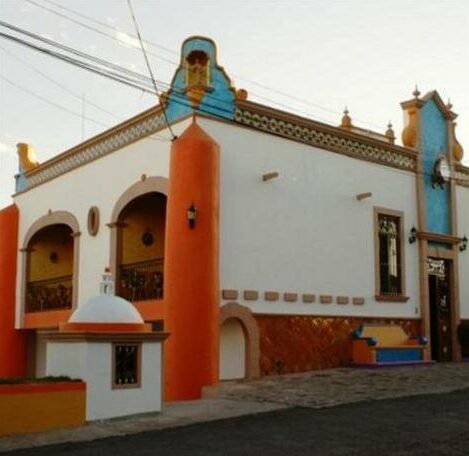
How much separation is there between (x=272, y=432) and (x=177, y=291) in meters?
5.13

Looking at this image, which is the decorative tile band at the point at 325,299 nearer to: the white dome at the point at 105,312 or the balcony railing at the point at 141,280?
the balcony railing at the point at 141,280

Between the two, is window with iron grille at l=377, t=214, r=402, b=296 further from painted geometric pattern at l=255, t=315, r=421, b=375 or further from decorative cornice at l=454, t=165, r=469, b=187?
decorative cornice at l=454, t=165, r=469, b=187

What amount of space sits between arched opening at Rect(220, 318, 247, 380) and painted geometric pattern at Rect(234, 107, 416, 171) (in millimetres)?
4328

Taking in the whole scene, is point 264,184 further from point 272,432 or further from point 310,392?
point 272,432

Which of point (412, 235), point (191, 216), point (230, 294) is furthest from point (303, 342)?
point (412, 235)

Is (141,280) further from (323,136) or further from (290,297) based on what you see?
(323,136)

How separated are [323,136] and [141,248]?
558 cm

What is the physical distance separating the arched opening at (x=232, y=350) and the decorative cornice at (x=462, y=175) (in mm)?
9233

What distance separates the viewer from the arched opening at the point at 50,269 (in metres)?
21.6

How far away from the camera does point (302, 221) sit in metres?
16.7

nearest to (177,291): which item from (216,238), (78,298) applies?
(216,238)

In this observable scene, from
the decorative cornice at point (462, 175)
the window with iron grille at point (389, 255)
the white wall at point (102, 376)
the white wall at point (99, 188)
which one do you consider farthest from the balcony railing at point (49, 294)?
the decorative cornice at point (462, 175)

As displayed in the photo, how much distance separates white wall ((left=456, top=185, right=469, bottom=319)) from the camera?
68.6ft

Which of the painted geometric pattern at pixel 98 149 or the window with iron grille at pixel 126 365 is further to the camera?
the painted geometric pattern at pixel 98 149
